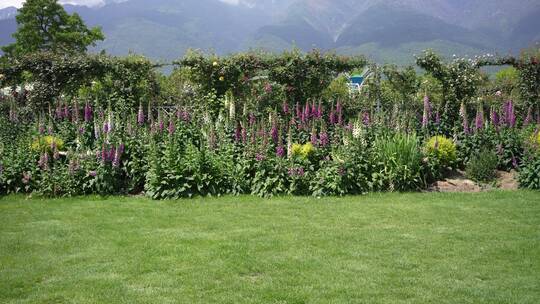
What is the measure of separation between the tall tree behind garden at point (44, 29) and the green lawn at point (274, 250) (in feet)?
103

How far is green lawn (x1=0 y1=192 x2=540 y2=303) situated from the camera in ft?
16.8

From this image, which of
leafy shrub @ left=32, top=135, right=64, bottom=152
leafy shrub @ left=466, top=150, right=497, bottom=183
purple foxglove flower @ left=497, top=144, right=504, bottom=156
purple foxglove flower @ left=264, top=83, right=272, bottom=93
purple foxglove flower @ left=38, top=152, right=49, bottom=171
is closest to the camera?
purple foxglove flower @ left=38, top=152, right=49, bottom=171

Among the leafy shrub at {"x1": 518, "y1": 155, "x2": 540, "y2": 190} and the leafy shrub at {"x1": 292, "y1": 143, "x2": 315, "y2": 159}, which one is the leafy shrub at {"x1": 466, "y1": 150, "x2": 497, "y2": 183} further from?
the leafy shrub at {"x1": 292, "y1": 143, "x2": 315, "y2": 159}

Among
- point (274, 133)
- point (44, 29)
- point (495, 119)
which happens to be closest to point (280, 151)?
point (274, 133)

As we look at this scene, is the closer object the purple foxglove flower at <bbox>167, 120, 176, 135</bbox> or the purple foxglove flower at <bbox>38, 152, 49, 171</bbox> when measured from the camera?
the purple foxglove flower at <bbox>38, 152, 49, 171</bbox>

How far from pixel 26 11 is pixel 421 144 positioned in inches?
1362

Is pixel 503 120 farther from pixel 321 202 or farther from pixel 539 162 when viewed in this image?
pixel 321 202

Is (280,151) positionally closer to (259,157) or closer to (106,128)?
(259,157)

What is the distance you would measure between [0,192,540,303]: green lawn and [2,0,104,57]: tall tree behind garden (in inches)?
1240

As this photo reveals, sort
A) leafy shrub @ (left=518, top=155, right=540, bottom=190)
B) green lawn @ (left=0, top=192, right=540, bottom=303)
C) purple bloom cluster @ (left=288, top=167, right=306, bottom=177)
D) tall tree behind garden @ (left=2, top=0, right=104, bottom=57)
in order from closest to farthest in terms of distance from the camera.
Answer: green lawn @ (left=0, top=192, right=540, bottom=303)
purple bloom cluster @ (left=288, top=167, right=306, bottom=177)
leafy shrub @ (left=518, top=155, right=540, bottom=190)
tall tree behind garden @ (left=2, top=0, right=104, bottom=57)

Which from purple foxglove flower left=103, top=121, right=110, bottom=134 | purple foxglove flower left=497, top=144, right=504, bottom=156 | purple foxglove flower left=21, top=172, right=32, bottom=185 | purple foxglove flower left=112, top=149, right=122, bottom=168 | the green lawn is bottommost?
the green lawn

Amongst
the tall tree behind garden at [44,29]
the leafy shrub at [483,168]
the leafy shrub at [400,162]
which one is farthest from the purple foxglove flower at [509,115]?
the tall tree behind garden at [44,29]

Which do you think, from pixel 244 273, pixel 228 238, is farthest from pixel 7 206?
pixel 244 273

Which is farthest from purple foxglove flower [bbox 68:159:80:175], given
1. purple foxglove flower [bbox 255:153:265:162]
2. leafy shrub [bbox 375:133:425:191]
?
leafy shrub [bbox 375:133:425:191]
